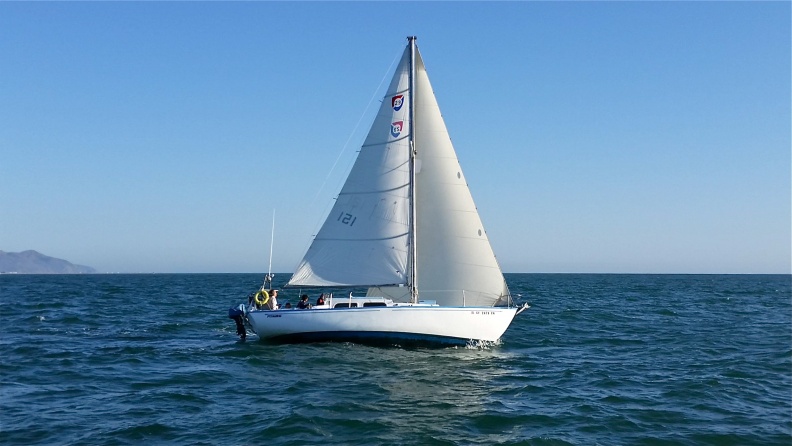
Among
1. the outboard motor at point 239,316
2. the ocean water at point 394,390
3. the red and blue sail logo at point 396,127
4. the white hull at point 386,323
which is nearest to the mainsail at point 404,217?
the red and blue sail logo at point 396,127

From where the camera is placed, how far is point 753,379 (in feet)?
60.4

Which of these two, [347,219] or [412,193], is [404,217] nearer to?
[412,193]

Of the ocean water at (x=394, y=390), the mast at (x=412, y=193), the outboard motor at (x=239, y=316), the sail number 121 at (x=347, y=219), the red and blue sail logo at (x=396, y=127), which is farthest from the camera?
the outboard motor at (x=239, y=316)

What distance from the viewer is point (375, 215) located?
79.0 feet

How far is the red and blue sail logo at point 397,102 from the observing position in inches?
949

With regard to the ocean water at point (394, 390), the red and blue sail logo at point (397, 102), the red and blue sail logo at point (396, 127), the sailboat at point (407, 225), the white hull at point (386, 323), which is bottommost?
the ocean water at point (394, 390)

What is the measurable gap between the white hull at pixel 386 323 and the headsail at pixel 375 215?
5.98ft

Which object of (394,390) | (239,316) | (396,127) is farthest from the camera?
(239,316)

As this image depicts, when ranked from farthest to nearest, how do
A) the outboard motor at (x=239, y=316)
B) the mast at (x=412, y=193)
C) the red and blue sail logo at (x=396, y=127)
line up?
the outboard motor at (x=239, y=316) < the red and blue sail logo at (x=396, y=127) < the mast at (x=412, y=193)

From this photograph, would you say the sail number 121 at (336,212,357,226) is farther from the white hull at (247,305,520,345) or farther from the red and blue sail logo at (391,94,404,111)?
the red and blue sail logo at (391,94,404,111)

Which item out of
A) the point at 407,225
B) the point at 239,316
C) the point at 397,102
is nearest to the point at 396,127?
the point at 397,102

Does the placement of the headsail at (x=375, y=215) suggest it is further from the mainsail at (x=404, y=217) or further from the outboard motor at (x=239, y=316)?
the outboard motor at (x=239, y=316)

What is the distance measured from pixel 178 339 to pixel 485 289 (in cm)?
1255

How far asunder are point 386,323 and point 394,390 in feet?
18.8
